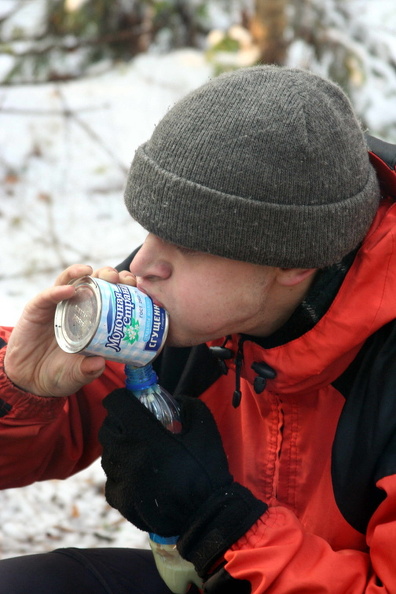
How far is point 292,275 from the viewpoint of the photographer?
162 cm

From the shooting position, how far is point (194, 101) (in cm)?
153

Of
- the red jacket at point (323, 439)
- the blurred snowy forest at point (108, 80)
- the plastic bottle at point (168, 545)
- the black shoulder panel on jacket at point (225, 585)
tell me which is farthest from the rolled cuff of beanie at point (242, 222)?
the blurred snowy forest at point (108, 80)

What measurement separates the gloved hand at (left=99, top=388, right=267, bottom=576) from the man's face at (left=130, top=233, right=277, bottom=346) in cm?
21

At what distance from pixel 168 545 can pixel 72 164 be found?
3.30m

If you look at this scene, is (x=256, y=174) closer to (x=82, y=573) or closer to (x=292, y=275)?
(x=292, y=275)

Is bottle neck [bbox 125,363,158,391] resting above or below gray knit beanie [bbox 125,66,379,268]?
Answer: below

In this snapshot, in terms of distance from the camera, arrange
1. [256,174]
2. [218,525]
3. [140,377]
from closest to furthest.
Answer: [256,174]
[218,525]
[140,377]

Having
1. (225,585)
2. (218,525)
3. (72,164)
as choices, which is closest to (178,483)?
(218,525)

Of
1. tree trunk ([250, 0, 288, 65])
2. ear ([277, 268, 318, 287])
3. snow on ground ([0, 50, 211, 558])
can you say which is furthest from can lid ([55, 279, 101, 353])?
tree trunk ([250, 0, 288, 65])

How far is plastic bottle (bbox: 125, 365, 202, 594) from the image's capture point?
5.78 feet

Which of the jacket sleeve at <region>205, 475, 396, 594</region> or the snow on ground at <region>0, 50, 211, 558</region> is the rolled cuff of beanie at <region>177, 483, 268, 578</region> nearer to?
the jacket sleeve at <region>205, 475, 396, 594</region>

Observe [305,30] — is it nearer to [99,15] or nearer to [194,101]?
[99,15]

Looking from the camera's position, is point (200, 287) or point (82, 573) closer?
point (200, 287)

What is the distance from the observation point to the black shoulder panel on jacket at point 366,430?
5.18 ft
